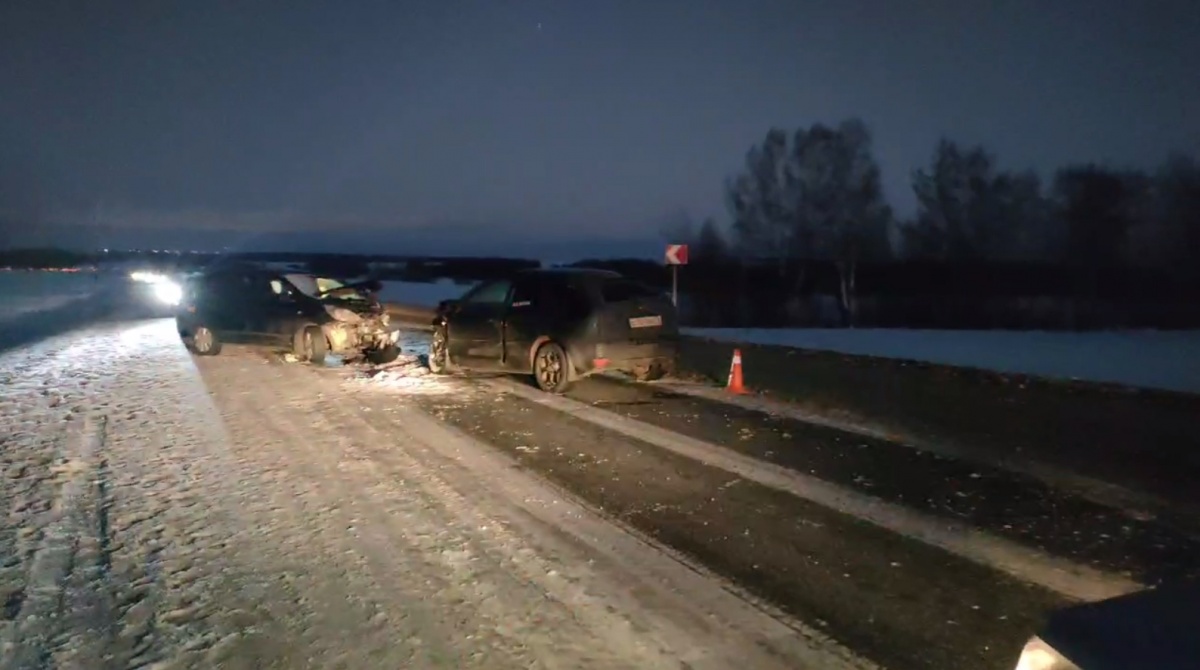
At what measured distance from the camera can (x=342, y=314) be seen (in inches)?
696

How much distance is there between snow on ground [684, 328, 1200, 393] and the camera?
1966 cm

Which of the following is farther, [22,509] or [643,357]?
[643,357]

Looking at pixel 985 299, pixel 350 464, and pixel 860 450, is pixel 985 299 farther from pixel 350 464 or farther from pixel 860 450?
pixel 350 464

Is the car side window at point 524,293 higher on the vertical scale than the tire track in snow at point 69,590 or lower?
higher

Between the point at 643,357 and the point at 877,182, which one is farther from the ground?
the point at 877,182

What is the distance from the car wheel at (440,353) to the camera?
15967mm

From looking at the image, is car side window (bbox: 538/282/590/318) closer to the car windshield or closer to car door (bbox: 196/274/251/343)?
the car windshield

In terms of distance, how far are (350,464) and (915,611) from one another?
5.62 metres

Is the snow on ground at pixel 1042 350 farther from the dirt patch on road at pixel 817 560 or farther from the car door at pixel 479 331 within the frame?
the dirt patch on road at pixel 817 560

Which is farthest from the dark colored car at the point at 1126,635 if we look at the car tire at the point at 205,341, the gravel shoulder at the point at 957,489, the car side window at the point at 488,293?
the car tire at the point at 205,341

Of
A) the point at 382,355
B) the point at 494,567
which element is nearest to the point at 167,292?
the point at 382,355

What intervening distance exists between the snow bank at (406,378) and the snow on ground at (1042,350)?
9.02 metres

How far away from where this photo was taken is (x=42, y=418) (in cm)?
1189

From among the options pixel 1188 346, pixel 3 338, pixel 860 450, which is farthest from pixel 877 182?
pixel 860 450
